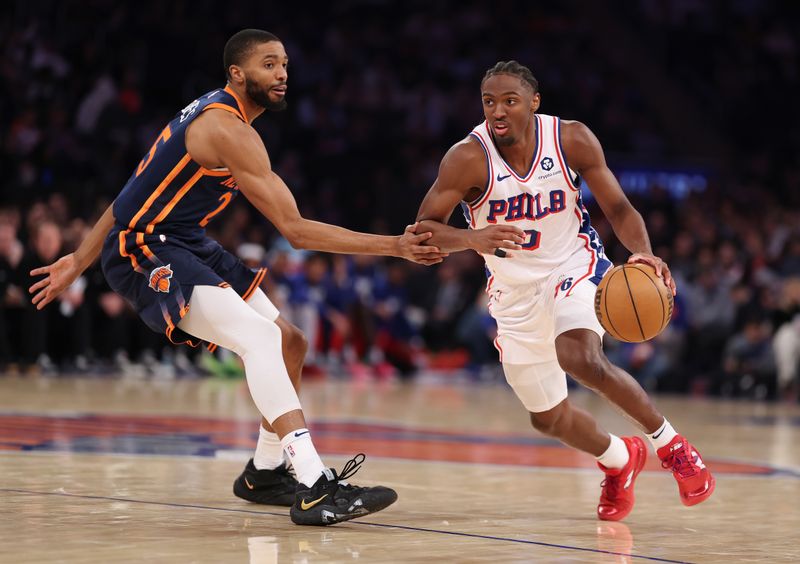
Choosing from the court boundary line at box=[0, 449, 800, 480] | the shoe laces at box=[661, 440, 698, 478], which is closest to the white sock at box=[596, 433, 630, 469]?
the shoe laces at box=[661, 440, 698, 478]

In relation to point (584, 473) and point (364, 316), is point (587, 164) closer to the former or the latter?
point (584, 473)

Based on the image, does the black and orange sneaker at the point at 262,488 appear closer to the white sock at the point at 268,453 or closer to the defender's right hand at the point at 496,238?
the white sock at the point at 268,453

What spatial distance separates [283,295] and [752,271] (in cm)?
573

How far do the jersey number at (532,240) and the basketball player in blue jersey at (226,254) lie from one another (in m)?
0.68

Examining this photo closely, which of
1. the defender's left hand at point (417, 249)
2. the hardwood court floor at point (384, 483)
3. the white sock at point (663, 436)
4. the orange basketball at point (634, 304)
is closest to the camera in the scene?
the hardwood court floor at point (384, 483)

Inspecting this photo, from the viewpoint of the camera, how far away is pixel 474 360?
55.5 feet

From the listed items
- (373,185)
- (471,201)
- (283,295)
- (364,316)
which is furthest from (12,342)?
(471,201)

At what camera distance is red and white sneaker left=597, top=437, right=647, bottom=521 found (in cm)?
547

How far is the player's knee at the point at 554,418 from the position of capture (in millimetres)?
5742

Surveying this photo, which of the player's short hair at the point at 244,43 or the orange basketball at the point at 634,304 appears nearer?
the orange basketball at the point at 634,304

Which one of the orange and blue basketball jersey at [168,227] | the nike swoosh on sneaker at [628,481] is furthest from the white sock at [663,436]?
the orange and blue basketball jersey at [168,227]

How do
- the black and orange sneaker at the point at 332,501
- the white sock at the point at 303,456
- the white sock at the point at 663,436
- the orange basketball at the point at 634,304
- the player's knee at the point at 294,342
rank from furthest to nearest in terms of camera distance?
the player's knee at the point at 294,342 → the white sock at the point at 663,436 → the orange basketball at the point at 634,304 → the white sock at the point at 303,456 → the black and orange sneaker at the point at 332,501

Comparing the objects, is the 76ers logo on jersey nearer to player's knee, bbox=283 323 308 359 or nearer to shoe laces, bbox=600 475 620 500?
player's knee, bbox=283 323 308 359

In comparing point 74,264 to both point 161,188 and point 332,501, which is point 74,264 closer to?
point 161,188
